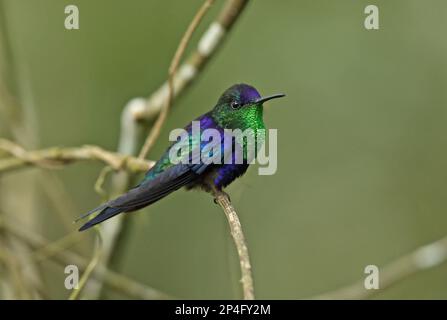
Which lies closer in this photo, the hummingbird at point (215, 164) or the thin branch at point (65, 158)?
the hummingbird at point (215, 164)

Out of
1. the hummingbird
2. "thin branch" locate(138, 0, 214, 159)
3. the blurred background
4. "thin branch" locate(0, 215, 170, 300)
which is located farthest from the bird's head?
the blurred background

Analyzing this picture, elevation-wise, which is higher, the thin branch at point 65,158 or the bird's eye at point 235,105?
the bird's eye at point 235,105

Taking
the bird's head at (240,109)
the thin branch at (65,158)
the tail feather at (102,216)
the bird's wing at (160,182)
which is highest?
the bird's head at (240,109)

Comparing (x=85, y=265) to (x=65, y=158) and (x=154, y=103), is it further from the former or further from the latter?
(x=154, y=103)

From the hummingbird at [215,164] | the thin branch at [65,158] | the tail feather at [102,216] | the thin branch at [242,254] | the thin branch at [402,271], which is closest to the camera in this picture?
the thin branch at [242,254]

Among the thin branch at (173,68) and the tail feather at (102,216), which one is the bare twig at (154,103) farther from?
the tail feather at (102,216)

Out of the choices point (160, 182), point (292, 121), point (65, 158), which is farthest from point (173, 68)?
point (292, 121)

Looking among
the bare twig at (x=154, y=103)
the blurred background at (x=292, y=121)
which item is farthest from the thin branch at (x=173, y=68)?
the blurred background at (x=292, y=121)
